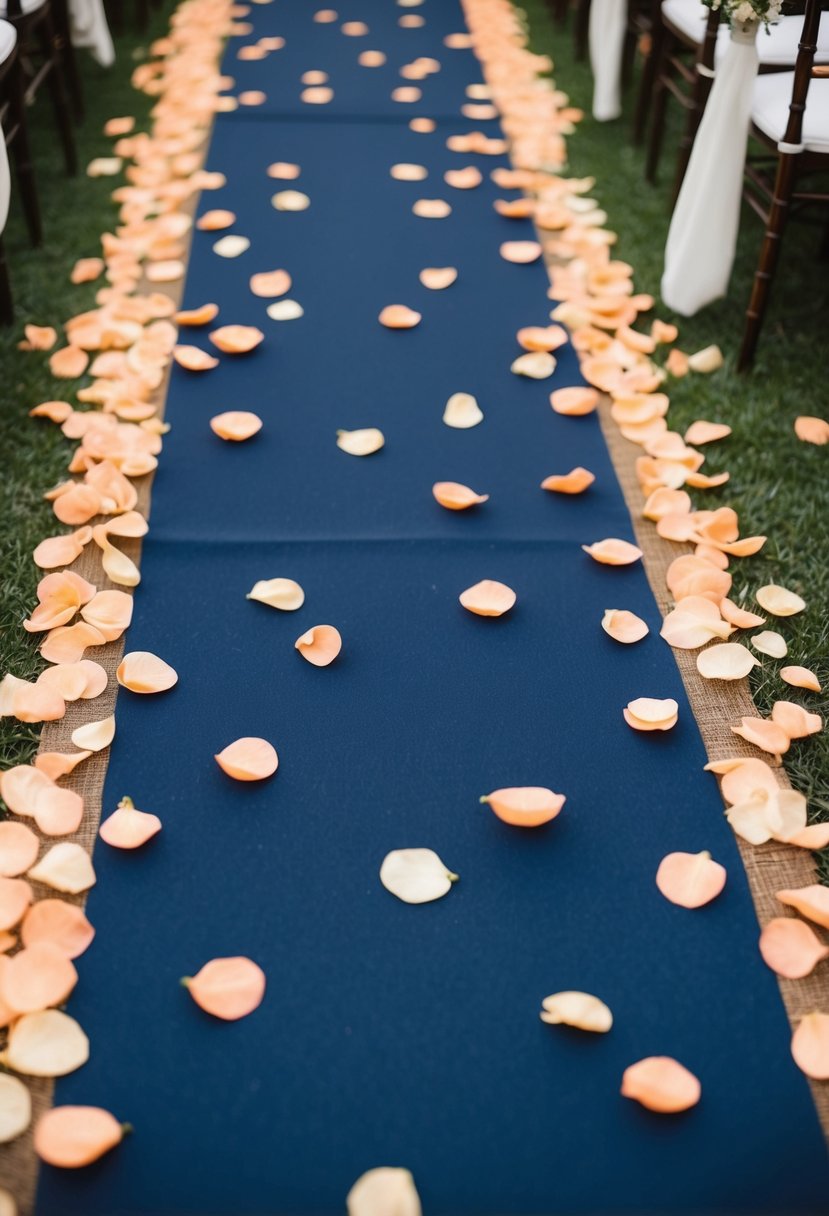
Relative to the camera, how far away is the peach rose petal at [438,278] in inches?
101

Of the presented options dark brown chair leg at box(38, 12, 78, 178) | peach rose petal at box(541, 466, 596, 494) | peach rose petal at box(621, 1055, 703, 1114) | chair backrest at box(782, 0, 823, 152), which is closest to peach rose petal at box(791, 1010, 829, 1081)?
peach rose petal at box(621, 1055, 703, 1114)

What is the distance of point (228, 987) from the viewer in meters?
1.18

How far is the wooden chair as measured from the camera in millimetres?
1895

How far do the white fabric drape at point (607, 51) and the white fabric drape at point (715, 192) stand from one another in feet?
3.95

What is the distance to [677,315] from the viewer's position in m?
2.46

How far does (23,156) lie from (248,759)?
1.85 metres

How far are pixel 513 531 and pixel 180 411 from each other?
29.4 inches

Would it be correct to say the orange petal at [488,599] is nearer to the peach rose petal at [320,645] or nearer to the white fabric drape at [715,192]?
the peach rose petal at [320,645]

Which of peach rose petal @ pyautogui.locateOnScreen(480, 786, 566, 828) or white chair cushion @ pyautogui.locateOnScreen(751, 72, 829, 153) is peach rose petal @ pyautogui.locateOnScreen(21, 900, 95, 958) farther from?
white chair cushion @ pyautogui.locateOnScreen(751, 72, 829, 153)

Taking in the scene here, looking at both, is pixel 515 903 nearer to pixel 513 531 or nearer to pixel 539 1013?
pixel 539 1013

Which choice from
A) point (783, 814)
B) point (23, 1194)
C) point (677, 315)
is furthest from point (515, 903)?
point (677, 315)

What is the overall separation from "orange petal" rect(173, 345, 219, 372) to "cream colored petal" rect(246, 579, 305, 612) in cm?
73

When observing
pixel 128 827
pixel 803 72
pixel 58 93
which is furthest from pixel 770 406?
pixel 58 93

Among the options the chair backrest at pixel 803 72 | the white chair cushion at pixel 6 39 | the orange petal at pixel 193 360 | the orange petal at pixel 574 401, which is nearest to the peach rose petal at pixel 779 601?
the orange petal at pixel 574 401
